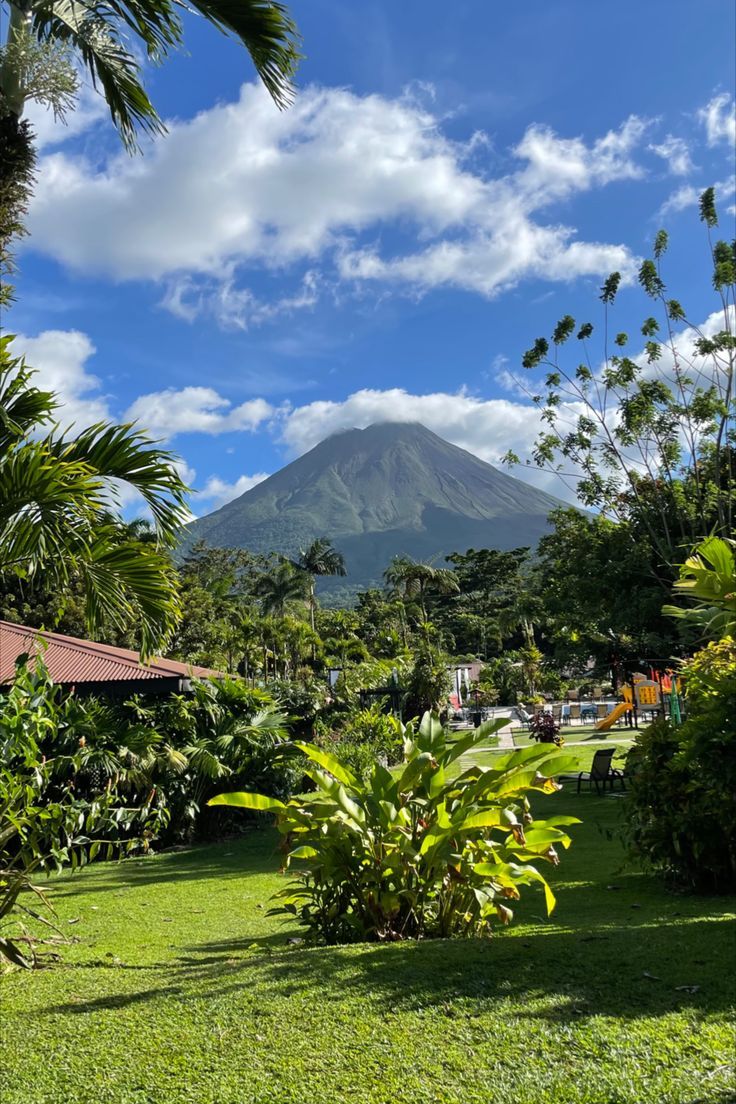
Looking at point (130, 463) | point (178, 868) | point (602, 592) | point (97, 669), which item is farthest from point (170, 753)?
point (602, 592)

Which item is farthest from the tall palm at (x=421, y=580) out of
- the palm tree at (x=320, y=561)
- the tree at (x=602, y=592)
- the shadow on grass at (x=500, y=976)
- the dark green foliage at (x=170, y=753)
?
the shadow on grass at (x=500, y=976)

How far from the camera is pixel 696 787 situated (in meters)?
5.38

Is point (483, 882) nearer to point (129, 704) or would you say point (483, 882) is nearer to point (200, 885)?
point (200, 885)

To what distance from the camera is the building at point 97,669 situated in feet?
33.6

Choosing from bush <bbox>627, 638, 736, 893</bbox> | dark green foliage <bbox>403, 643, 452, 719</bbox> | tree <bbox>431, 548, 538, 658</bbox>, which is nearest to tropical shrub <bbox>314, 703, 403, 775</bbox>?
dark green foliage <bbox>403, 643, 452, 719</bbox>

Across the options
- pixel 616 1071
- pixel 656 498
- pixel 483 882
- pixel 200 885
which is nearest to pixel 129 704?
pixel 200 885

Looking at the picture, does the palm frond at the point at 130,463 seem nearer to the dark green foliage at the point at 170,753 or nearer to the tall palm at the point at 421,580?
the dark green foliage at the point at 170,753


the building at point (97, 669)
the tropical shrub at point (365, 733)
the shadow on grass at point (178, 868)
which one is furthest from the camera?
the tropical shrub at point (365, 733)

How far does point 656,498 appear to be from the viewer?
16.1 meters

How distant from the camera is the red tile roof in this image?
10359mm

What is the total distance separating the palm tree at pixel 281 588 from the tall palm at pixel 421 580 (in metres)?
8.65

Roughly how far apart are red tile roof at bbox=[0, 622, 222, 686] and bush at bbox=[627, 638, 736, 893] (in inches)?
239

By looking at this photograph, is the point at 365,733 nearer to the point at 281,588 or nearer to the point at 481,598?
the point at 281,588

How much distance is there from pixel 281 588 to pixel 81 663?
46.1m
